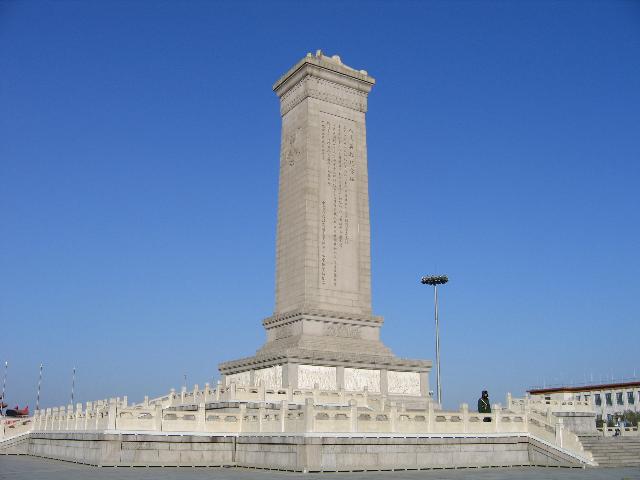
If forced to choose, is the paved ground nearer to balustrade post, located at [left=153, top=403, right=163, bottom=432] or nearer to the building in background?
balustrade post, located at [left=153, top=403, right=163, bottom=432]

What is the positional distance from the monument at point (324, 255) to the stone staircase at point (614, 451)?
12.7 metres

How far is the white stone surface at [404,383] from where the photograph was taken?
35.7 metres

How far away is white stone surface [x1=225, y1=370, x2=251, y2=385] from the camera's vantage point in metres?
36.3

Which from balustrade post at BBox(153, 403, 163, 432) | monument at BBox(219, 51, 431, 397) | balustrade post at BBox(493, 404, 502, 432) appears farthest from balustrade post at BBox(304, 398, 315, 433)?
monument at BBox(219, 51, 431, 397)

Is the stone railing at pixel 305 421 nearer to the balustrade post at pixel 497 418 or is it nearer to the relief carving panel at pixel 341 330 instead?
the balustrade post at pixel 497 418

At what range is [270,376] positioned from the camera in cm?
3419

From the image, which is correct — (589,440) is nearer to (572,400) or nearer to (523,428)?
(523,428)

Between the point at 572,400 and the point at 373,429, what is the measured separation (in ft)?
54.2

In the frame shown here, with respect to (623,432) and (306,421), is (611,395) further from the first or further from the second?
(306,421)

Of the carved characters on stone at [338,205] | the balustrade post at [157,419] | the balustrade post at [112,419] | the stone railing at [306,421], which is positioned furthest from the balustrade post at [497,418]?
the carved characters on stone at [338,205]

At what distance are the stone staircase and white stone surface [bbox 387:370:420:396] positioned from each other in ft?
40.4

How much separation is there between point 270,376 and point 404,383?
7.42m

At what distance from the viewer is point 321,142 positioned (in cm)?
3872

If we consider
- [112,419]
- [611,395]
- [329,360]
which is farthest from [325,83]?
[611,395]
